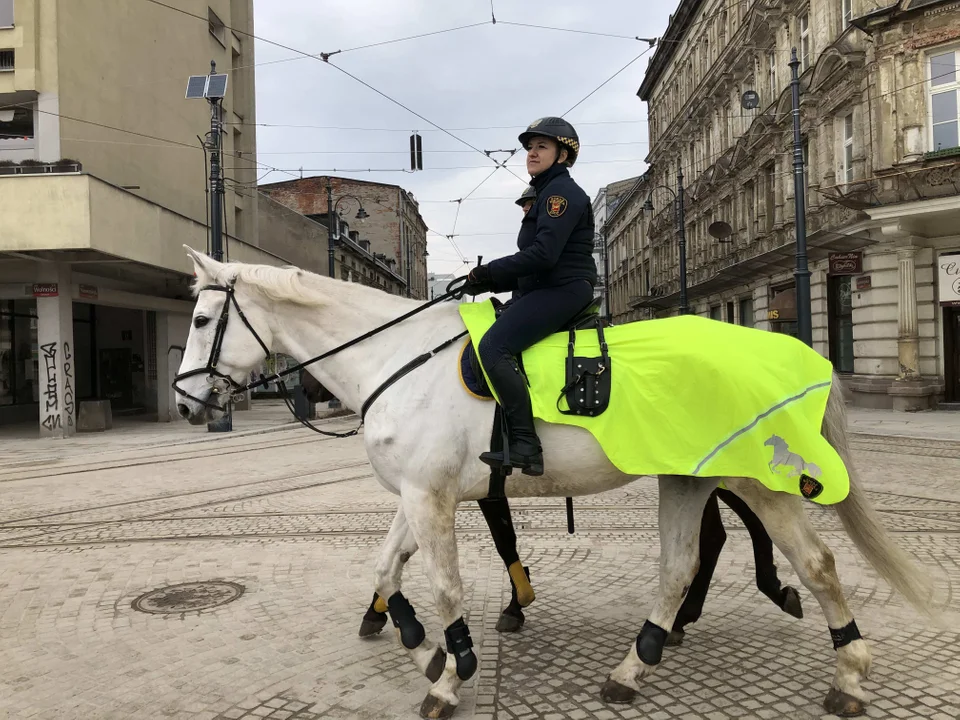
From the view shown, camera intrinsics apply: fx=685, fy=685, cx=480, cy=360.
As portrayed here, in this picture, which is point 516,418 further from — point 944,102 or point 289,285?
point 944,102

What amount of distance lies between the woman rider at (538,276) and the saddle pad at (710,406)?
4.7 inches

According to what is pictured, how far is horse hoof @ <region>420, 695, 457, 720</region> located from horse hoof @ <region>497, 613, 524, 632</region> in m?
0.93

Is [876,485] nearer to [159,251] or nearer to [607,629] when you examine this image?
[607,629]

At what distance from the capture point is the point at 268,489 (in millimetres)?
9125

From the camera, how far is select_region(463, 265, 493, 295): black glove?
133 inches

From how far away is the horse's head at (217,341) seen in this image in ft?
12.1

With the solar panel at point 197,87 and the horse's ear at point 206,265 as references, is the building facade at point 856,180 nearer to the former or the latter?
the solar panel at point 197,87

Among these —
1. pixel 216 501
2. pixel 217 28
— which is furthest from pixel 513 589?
pixel 217 28

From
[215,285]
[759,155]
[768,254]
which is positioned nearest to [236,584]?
[215,285]

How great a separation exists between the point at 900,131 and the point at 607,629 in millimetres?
19622

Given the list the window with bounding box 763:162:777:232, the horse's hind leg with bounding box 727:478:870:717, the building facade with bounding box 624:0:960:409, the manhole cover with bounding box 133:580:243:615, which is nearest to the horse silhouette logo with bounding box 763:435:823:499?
the horse's hind leg with bounding box 727:478:870:717

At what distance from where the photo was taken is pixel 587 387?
3258mm

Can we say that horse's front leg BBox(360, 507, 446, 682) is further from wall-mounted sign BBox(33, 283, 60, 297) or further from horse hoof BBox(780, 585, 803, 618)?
wall-mounted sign BBox(33, 283, 60, 297)

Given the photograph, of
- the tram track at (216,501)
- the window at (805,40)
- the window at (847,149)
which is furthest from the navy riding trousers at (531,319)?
the window at (805,40)
